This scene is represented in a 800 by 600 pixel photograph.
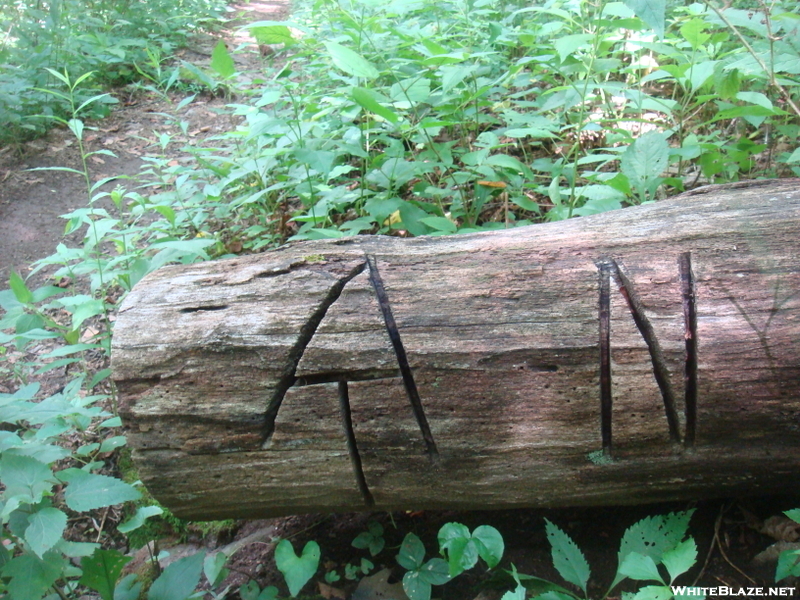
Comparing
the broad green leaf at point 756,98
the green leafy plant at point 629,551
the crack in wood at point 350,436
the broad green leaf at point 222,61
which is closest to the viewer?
the green leafy plant at point 629,551

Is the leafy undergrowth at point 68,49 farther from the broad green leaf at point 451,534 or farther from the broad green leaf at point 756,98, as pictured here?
the broad green leaf at point 451,534

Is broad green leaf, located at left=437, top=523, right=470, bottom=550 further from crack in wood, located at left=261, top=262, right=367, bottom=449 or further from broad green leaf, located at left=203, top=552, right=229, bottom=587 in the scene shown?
broad green leaf, located at left=203, top=552, right=229, bottom=587

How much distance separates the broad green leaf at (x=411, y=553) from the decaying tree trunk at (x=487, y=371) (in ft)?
0.35

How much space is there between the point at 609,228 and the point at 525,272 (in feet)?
1.05

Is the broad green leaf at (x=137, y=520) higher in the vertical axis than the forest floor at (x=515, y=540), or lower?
higher

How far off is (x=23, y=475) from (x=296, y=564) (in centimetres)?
74

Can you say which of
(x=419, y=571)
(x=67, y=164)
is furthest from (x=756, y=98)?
(x=67, y=164)

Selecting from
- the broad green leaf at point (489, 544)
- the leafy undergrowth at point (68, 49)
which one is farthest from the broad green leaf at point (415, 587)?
the leafy undergrowth at point (68, 49)

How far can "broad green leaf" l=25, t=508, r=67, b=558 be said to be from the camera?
141 centimetres

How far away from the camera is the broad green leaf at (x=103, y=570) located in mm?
1586

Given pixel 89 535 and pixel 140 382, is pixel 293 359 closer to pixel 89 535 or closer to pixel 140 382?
pixel 140 382

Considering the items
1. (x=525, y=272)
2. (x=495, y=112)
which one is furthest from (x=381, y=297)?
(x=495, y=112)

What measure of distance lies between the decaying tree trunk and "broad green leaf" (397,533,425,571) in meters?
0.11

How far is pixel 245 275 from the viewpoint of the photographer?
169 cm
